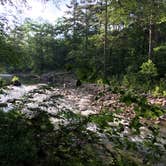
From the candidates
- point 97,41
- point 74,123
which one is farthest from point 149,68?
point 74,123

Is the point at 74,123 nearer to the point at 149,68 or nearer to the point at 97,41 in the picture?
the point at 149,68

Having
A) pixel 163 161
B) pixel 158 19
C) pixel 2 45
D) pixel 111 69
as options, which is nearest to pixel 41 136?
pixel 2 45

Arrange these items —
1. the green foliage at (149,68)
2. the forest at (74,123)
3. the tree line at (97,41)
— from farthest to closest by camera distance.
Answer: the green foliage at (149,68)
the tree line at (97,41)
the forest at (74,123)

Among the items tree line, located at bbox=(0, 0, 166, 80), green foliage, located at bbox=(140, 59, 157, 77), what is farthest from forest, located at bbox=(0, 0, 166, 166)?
green foliage, located at bbox=(140, 59, 157, 77)

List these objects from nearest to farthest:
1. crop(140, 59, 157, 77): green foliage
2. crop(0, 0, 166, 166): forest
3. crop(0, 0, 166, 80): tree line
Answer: crop(0, 0, 166, 166): forest < crop(0, 0, 166, 80): tree line < crop(140, 59, 157, 77): green foliage

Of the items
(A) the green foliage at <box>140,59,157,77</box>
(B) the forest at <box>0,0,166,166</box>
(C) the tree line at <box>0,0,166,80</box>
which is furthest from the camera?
(A) the green foliage at <box>140,59,157,77</box>

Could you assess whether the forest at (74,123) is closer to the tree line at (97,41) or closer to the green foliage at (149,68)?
the tree line at (97,41)

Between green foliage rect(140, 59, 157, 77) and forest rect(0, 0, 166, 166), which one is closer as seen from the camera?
forest rect(0, 0, 166, 166)

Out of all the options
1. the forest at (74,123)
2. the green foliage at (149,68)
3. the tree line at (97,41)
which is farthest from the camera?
the green foliage at (149,68)

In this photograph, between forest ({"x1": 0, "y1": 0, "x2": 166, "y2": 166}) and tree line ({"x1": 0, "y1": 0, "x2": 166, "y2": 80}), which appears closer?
forest ({"x1": 0, "y1": 0, "x2": 166, "y2": 166})

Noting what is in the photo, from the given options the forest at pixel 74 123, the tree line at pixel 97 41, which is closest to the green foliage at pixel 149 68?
the tree line at pixel 97 41

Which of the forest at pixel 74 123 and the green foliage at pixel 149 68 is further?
the green foliage at pixel 149 68

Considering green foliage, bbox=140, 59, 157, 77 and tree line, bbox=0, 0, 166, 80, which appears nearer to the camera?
tree line, bbox=0, 0, 166, 80

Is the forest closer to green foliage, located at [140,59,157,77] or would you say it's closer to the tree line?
the tree line
